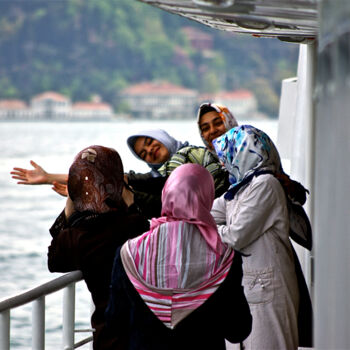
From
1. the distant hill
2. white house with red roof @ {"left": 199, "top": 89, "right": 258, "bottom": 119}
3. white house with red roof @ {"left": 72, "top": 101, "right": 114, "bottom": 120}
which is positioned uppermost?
the distant hill

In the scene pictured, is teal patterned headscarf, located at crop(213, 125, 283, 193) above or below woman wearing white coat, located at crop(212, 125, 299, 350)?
above

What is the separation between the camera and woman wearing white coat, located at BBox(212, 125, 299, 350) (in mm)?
2398

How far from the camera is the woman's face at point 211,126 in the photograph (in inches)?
124

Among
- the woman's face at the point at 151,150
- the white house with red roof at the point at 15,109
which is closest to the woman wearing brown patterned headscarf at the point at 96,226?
the woman's face at the point at 151,150

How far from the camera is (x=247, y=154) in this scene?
2.51 m

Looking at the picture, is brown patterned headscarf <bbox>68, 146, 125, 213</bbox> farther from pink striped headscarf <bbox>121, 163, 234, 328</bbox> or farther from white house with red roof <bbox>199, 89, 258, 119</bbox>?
white house with red roof <bbox>199, 89, 258, 119</bbox>

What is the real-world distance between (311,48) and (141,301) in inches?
71.0

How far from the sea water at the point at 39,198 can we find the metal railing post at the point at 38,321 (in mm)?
7183

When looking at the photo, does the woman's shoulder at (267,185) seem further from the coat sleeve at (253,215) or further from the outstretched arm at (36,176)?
the outstretched arm at (36,176)

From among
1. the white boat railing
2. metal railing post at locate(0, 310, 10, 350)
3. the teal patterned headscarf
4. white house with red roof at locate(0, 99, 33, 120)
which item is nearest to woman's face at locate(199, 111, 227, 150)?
the teal patterned headscarf

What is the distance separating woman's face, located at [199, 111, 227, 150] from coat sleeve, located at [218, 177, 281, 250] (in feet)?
2.44

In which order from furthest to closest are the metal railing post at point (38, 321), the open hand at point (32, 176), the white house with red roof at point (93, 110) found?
Answer: the white house with red roof at point (93, 110) < the open hand at point (32, 176) < the metal railing post at point (38, 321)

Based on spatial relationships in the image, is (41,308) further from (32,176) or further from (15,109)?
(15,109)

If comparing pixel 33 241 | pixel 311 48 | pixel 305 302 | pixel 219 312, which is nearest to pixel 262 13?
pixel 219 312
